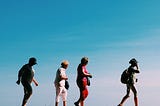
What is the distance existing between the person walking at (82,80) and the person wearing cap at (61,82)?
60 centimetres

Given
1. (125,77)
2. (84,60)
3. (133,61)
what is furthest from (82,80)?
(133,61)

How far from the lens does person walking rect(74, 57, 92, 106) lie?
19344 mm

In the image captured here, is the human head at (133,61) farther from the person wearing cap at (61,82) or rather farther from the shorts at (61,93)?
the shorts at (61,93)

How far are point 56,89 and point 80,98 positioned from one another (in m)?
1.18

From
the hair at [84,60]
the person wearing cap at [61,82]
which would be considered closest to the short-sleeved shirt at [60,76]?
the person wearing cap at [61,82]

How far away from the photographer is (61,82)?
19375 millimetres

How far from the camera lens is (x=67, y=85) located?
19.8 meters

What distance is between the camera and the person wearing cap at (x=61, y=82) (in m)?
19.2

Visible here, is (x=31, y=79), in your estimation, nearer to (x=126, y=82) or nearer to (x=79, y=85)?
(x=79, y=85)

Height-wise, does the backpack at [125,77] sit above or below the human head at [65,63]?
below

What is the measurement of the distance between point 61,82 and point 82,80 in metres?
0.96

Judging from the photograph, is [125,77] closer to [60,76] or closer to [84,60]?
[84,60]

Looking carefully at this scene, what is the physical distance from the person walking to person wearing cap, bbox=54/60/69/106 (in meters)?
0.60

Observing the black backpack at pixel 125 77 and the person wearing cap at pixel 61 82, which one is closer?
the person wearing cap at pixel 61 82
